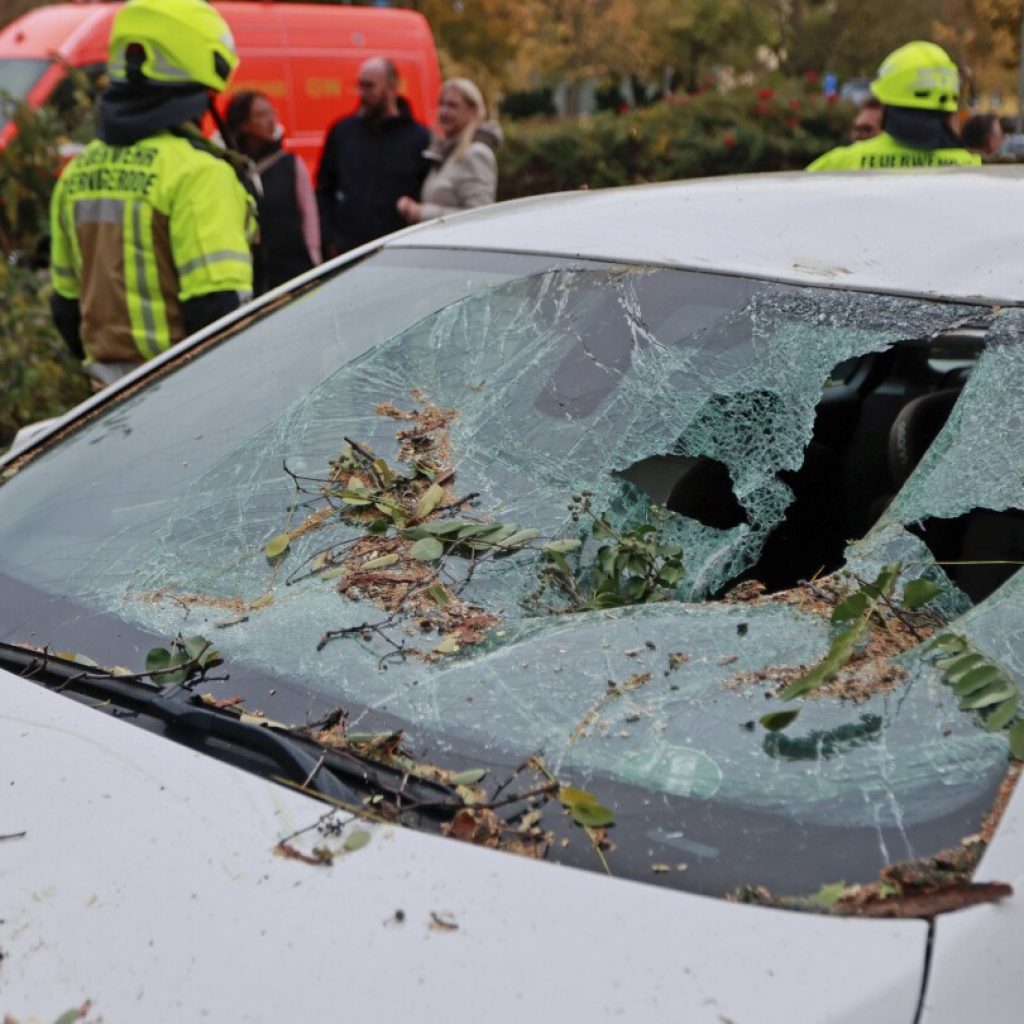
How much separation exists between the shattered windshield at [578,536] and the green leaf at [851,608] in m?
0.01

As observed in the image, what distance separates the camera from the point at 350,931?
51.1 inches

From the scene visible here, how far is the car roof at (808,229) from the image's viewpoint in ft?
6.72

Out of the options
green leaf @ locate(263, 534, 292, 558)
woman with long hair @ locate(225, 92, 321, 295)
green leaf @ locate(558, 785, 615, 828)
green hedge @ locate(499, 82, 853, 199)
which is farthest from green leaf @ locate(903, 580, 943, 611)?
green hedge @ locate(499, 82, 853, 199)

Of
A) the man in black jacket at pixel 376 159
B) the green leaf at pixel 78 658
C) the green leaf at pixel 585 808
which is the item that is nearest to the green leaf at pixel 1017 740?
the green leaf at pixel 585 808

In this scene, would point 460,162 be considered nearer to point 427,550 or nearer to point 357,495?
point 357,495

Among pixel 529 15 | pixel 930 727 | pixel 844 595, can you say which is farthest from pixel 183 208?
pixel 529 15

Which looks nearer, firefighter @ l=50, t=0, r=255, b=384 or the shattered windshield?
the shattered windshield

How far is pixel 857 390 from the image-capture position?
2.97 metres

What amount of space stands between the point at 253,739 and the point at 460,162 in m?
5.39

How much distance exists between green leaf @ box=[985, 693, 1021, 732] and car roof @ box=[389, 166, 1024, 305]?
2.16 feet

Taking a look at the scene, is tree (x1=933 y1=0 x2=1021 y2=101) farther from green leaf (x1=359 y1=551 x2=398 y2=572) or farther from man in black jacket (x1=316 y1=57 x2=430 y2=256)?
green leaf (x1=359 y1=551 x2=398 y2=572)

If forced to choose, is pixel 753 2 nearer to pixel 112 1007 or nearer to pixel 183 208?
pixel 183 208

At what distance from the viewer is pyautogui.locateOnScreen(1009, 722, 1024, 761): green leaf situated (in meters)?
1.43

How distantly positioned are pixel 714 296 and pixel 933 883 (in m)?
1.14
